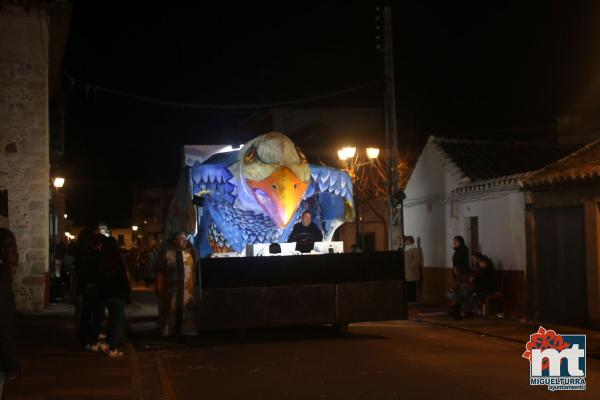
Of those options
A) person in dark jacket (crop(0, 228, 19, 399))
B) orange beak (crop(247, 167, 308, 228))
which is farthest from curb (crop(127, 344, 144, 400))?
orange beak (crop(247, 167, 308, 228))

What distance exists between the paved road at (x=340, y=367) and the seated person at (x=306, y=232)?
1.66m

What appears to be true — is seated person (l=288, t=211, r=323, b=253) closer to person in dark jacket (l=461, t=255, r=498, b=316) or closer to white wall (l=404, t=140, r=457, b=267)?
person in dark jacket (l=461, t=255, r=498, b=316)

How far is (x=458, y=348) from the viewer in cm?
1288

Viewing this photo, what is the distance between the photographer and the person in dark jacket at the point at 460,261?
62.0 ft

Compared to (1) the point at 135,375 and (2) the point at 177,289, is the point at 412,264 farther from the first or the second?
(1) the point at 135,375

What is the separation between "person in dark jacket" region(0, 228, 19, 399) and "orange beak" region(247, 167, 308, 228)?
27.7 feet

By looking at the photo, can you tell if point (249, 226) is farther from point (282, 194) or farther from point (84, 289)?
point (84, 289)

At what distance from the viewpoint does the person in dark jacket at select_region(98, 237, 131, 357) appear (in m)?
11.9

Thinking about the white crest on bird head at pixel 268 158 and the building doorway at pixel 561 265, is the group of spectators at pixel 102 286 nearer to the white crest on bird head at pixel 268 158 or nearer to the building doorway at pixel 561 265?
the white crest on bird head at pixel 268 158

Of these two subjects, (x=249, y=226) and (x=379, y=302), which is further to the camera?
(x=249, y=226)

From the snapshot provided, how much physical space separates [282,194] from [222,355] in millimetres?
3505

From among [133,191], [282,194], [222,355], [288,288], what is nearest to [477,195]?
[282,194]

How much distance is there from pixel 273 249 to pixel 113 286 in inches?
122

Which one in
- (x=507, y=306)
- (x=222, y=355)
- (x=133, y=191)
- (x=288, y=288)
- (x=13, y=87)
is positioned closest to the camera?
(x=222, y=355)
